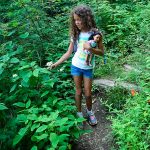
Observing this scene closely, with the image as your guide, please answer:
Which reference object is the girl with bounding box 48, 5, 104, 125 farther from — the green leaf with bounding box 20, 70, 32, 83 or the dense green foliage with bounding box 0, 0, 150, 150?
the green leaf with bounding box 20, 70, 32, 83

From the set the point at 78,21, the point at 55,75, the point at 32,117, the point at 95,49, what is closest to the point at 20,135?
the point at 32,117

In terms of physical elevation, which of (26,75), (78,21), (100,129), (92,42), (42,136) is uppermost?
(78,21)

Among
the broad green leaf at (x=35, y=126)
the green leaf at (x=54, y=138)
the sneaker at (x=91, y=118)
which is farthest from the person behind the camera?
the sneaker at (x=91, y=118)

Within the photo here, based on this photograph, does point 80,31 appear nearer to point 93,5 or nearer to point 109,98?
point 109,98

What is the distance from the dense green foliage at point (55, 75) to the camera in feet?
12.4

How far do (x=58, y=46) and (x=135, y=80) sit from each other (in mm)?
1736

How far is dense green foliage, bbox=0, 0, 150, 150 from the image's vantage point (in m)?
3.79

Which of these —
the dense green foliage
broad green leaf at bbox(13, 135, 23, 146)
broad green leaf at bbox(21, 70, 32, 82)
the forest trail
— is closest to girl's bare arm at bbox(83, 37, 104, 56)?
the dense green foliage

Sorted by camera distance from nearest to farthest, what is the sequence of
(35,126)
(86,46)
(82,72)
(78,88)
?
1. (35,126)
2. (86,46)
3. (82,72)
4. (78,88)

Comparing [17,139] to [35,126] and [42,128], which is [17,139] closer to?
A: [35,126]

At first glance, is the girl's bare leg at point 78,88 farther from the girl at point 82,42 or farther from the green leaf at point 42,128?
the green leaf at point 42,128

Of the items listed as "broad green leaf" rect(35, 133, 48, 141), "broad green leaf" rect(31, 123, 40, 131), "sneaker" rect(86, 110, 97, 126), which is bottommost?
"sneaker" rect(86, 110, 97, 126)

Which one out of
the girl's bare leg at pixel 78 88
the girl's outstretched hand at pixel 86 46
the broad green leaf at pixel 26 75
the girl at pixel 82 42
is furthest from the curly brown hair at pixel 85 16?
the broad green leaf at pixel 26 75

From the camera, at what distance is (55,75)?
5.56m
